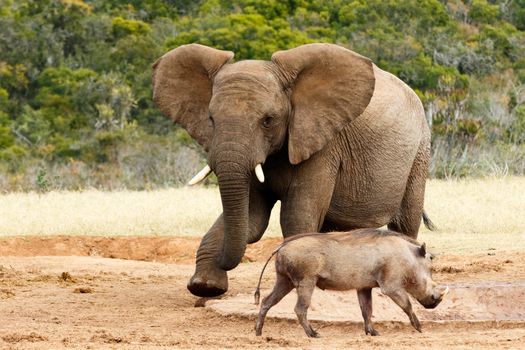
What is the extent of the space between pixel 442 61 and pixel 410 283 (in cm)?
2979

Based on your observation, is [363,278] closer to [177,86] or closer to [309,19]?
[177,86]

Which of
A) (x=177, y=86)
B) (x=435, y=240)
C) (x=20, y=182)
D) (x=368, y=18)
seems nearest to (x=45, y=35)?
(x=368, y=18)

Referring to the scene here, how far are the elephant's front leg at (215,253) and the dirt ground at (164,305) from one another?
0.63ft

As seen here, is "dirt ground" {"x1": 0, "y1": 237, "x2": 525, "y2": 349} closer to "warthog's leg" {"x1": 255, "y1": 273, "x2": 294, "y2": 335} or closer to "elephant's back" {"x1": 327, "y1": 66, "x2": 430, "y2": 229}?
"warthog's leg" {"x1": 255, "y1": 273, "x2": 294, "y2": 335}

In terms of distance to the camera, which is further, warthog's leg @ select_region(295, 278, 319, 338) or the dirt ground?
warthog's leg @ select_region(295, 278, 319, 338)

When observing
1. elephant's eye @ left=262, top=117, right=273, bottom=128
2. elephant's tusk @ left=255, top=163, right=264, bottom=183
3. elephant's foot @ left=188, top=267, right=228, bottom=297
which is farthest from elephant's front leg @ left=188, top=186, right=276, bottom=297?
elephant's tusk @ left=255, top=163, right=264, bottom=183

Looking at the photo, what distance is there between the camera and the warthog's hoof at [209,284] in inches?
396

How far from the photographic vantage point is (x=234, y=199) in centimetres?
905

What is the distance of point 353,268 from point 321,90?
2.50m

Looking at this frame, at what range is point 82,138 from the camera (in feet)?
110

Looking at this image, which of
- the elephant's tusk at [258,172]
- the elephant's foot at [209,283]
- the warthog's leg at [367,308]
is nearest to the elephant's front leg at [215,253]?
the elephant's foot at [209,283]

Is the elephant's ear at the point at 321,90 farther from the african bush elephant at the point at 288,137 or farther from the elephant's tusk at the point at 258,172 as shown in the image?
the elephant's tusk at the point at 258,172

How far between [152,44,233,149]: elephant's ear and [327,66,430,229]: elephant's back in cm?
115

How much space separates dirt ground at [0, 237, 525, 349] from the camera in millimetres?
7418
